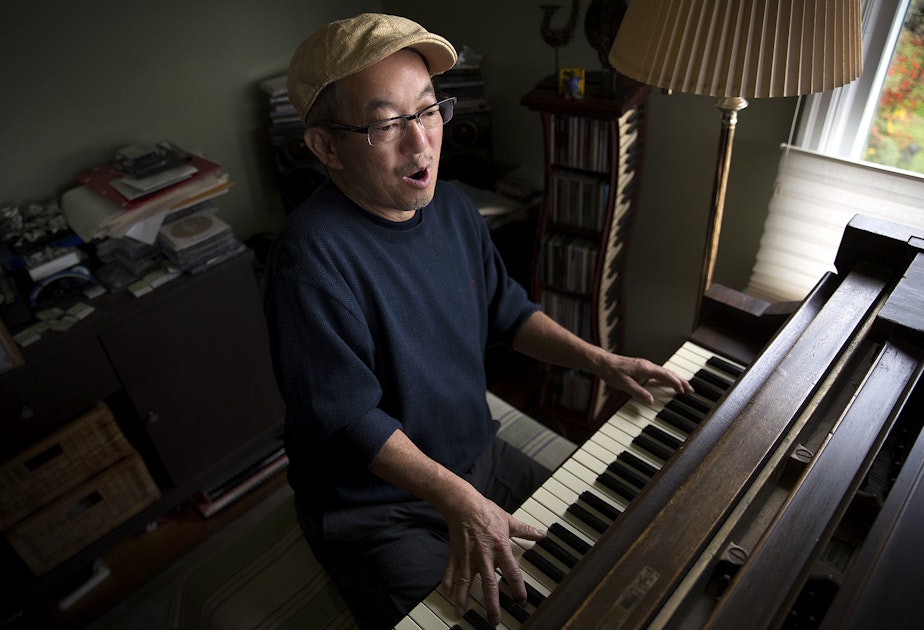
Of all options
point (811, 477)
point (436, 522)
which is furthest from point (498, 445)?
point (811, 477)

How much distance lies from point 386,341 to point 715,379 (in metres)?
0.70

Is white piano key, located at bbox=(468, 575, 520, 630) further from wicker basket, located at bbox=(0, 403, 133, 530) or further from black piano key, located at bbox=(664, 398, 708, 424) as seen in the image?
wicker basket, located at bbox=(0, 403, 133, 530)

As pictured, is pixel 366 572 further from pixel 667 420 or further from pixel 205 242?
pixel 205 242

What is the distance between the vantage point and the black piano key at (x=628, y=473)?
3.97ft

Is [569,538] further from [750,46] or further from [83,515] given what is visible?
[83,515]

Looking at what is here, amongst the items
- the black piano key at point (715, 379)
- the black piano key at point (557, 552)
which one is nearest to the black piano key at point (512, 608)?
the black piano key at point (557, 552)

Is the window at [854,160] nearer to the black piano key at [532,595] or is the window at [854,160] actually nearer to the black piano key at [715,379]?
the black piano key at [715,379]

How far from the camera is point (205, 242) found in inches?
81.7

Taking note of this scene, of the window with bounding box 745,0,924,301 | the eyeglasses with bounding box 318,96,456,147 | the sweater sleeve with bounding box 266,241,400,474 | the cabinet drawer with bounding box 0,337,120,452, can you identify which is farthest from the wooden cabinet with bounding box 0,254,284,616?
the window with bounding box 745,0,924,301

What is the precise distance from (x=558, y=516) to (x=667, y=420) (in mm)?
332

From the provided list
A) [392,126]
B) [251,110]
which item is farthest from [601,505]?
[251,110]

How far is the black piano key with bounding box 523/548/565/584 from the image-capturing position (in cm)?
106

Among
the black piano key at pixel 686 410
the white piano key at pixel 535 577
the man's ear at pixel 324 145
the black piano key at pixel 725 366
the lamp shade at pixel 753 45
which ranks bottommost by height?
the white piano key at pixel 535 577

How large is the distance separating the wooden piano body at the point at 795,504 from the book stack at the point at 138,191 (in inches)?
68.1
